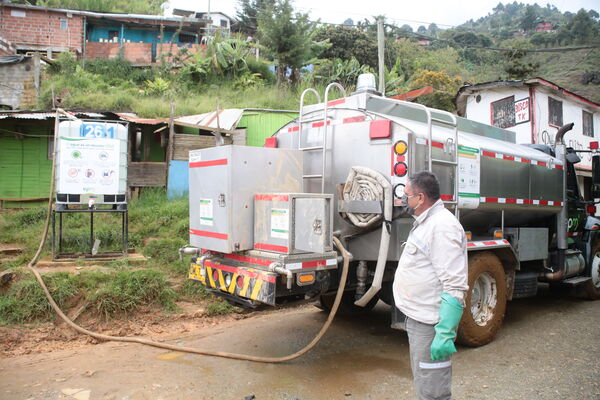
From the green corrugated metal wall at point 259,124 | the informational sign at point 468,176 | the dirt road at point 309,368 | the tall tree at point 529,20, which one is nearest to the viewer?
the dirt road at point 309,368

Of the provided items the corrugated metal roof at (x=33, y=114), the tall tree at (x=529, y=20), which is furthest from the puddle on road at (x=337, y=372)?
the tall tree at (x=529, y=20)

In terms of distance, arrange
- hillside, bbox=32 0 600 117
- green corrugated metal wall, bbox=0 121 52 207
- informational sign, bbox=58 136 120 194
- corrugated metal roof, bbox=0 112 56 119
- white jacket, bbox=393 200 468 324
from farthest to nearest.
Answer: hillside, bbox=32 0 600 117
green corrugated metal wall, bbox=0 121 52 207
corrugated metal roof, bbox=0 112 56 119
informational sign, bbox=58 136 120 194
white jacket, bbox=393 200 468 324

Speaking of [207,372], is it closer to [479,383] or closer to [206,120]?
[479,383]

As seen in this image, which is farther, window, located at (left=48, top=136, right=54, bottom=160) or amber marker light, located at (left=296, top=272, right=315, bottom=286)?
window, located at (left=48, top=136, right=54, bottom=160)

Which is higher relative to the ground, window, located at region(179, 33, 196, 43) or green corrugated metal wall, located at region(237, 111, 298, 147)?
window, located at region(179, 33, 196, 43)

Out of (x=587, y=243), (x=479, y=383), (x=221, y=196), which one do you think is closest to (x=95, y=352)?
(x=221, y=196)

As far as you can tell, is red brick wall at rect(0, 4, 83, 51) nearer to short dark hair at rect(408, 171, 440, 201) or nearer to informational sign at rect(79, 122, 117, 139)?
informational sign at rect(79, 122, 117, 139)

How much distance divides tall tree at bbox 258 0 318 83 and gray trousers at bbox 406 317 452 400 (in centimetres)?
2013

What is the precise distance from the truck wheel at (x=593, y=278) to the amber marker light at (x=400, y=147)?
16.0 ft

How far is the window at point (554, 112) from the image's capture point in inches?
611

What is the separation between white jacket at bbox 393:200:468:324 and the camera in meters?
2.57

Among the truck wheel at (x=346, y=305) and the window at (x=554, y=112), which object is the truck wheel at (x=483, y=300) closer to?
the truck wheel at (x=346, y=305)

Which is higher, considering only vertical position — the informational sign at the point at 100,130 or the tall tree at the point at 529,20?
the tall tree at the point at 529,20

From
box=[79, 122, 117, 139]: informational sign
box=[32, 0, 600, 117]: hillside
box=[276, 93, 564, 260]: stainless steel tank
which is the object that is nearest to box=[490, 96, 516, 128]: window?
box=[32, 0, 600, 117]: hillside
